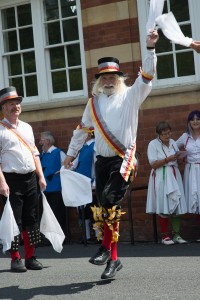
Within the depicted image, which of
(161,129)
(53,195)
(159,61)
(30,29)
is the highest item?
(30,29)

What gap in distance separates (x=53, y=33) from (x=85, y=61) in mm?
1012

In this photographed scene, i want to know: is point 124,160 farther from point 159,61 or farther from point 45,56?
point 45,56

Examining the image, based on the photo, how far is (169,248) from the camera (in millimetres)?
10219

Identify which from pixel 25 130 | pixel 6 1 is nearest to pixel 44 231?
pixel 25 130

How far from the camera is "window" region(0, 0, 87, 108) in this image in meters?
13.0

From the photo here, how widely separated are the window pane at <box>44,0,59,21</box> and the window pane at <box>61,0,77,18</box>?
143 mm

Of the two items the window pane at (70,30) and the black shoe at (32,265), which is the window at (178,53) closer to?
the window pane at (70,30)

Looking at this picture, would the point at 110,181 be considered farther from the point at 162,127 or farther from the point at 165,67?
the point at 165,67

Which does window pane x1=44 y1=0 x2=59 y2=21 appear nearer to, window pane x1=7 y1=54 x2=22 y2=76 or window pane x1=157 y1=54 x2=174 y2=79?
window pane x1=7 y1=54 x2=22 y2=76

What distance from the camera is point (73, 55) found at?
13047mm

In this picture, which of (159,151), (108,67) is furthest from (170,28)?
(159,151)

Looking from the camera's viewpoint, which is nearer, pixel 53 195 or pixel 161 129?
pixel 161 129

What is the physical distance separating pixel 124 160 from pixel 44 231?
5.28 feet

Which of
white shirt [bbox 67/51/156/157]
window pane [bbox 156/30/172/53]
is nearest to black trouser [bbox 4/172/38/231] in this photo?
white shirt [bbox 67/51/156/157]
